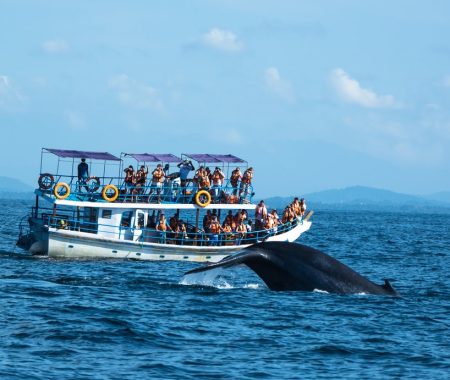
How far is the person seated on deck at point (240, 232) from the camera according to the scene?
44.3 meters

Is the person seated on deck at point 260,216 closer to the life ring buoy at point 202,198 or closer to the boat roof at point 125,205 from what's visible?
the boat roof at point 125,205

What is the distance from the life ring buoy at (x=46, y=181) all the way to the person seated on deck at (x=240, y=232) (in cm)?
857

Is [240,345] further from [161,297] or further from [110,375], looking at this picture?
[161,297]

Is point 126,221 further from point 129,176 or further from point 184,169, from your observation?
point 184,169

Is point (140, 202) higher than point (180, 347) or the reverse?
higher

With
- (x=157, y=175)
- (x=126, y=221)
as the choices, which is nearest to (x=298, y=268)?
(x=126, y=221)

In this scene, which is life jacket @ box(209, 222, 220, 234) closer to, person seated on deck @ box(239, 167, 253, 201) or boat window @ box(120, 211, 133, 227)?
person seated on deck @ box(239, 167, 253, 201)

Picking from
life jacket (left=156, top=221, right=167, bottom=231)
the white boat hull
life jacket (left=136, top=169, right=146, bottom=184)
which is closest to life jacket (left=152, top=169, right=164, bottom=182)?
life jacket (left=136, top=169, right=146, bottom=184)

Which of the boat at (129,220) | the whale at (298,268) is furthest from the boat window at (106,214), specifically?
the whale at (298,268)

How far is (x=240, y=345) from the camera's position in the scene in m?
21.2

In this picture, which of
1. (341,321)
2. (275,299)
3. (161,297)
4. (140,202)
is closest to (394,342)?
(341,321)

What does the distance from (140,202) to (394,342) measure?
73.9 ft

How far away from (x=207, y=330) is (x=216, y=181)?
74.6ft

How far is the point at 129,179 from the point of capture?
143ft
